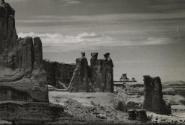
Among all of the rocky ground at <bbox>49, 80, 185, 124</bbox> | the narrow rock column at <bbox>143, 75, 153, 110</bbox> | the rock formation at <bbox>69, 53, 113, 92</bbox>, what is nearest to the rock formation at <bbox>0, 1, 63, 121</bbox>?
the rocky ground at <bbox>49, 80, 185, 124</bbox>

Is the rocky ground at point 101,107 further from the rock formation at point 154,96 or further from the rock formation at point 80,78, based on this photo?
the rock formation at point 80,78

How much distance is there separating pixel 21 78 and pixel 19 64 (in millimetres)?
1432

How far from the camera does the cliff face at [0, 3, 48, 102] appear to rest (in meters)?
52.3

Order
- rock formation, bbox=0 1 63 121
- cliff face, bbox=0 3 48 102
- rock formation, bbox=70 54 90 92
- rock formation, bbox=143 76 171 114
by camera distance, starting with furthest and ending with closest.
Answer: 1. rock formation, bbox=70 54 90 92
2. rock formation, bbox=143 76 171 114
3. cliff face, bbox=0 3 48 102
4. rock formation, bbox=0 1 63 121

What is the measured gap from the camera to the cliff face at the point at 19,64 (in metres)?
52.3

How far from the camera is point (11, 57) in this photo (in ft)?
176

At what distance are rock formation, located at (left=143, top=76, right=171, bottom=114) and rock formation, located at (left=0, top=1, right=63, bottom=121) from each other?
18562 mm

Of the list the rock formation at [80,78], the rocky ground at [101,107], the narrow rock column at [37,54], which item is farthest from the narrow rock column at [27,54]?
the rock formation at [80,78]

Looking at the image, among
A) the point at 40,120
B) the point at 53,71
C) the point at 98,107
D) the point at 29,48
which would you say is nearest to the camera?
the point at 40,120

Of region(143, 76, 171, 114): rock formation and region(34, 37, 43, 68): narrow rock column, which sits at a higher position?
region(34, 37, 43, 68): narrow rock column

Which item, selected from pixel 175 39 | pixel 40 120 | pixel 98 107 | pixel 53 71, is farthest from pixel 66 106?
pixel 53 71

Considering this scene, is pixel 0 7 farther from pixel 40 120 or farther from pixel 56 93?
pixel 56 93

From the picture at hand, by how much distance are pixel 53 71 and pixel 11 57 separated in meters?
27.1

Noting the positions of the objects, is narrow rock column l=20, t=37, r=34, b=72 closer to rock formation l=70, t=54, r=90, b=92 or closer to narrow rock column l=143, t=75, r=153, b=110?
narrow rock column l=143, t=75, r=153, b=110
